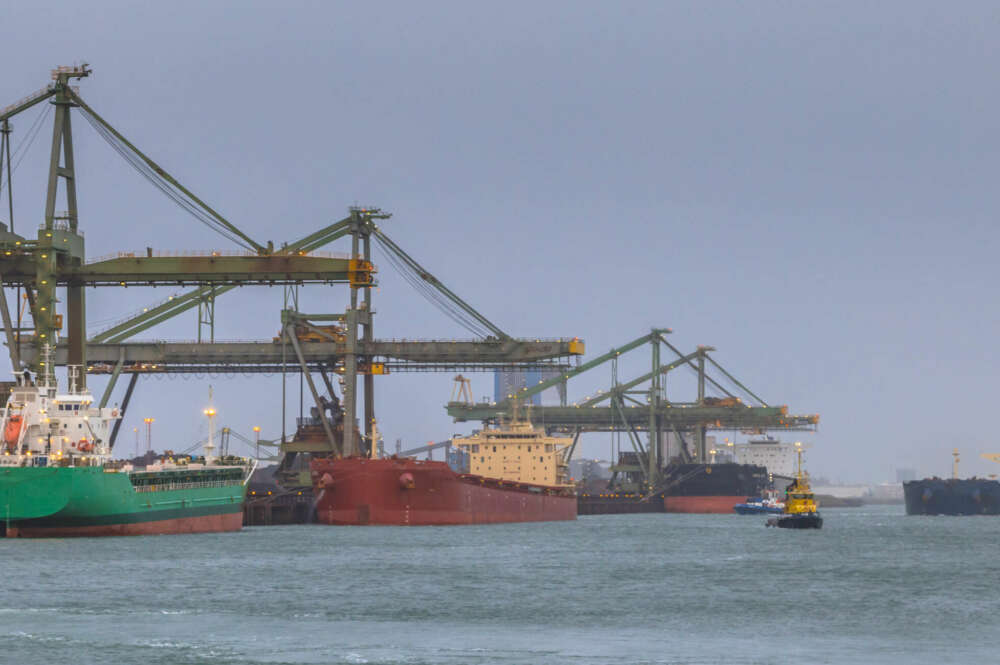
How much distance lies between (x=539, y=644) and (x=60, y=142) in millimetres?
52490

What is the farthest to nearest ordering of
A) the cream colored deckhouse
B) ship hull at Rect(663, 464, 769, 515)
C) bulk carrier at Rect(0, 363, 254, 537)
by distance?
ship hull at Rect(663, 464, 769, 515) → the cream colored deckhouse → bulk carrier at Rect(0, 363, 254, 537)

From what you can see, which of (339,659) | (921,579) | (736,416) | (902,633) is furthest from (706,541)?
(736,416)

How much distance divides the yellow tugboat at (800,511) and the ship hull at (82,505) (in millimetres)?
34361

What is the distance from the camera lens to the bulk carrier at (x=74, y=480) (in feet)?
202

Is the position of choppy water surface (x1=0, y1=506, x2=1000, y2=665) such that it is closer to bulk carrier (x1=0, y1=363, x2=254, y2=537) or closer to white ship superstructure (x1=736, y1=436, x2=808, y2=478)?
bulk carrier (x1=0, y1=363, x2=254, y2=537)

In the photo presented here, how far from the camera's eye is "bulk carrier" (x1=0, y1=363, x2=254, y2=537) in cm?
6159

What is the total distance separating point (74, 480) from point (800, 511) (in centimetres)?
4417

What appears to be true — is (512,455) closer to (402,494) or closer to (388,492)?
(402,494)

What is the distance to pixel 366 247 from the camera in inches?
3787

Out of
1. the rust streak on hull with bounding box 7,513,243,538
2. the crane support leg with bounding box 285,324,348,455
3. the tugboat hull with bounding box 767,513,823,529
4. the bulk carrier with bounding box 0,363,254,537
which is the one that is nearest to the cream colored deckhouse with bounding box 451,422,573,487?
the crane support leg with bounding box 285,324,348,455

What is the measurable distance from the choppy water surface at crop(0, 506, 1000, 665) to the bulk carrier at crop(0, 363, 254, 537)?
1.45m

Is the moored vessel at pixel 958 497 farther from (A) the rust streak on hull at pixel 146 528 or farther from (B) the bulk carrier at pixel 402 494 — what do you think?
(A) the rust streak on hull at pixel 146 528

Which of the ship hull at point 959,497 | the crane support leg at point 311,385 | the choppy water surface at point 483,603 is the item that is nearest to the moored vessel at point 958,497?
the ship hull at point 959,497

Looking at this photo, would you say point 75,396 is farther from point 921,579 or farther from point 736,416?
point 736,416
